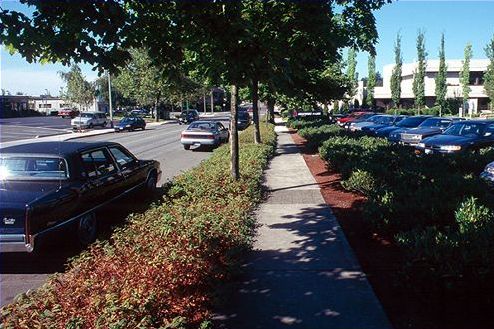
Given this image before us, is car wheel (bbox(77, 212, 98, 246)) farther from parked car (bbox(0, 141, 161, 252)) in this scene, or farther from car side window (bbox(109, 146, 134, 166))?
car side window (bbox(109, 146, 134, 166))

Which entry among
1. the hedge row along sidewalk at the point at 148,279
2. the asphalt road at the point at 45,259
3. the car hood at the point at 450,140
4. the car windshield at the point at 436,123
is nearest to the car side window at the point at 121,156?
the asphalt road at the point at 45,259

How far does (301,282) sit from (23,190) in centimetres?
404

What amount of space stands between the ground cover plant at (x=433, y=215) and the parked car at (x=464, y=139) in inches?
127

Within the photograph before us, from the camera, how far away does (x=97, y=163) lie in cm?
765

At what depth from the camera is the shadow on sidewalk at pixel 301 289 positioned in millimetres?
4391

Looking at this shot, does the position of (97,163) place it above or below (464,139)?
above

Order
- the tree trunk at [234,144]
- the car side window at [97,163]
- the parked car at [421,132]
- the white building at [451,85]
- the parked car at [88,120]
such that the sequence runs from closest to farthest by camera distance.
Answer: the car side window at [97,163] < the tree trunk at [234,144] < the parked car at [421,132] < the parked car at [88,120] < the white building at [451,85]

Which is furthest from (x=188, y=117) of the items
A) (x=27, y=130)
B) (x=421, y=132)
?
(x=421, y=132)

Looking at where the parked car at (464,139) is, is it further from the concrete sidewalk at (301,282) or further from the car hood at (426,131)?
the concrete sidewalk at (301,282)

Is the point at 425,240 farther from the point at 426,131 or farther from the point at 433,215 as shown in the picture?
the point at 426,131

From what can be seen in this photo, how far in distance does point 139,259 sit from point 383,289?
2802 millimetres

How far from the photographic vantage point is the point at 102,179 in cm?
749

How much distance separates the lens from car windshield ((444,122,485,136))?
16.3 metres

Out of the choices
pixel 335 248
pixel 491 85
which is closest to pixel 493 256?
pixel 335 248
